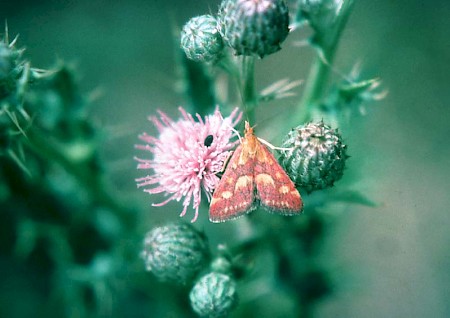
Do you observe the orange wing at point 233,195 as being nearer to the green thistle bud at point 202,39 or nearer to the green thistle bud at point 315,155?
the green thistle bud at point 315,155

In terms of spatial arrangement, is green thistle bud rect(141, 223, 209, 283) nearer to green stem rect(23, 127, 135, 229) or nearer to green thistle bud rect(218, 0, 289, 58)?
green stem rect(23, 127, 135, 229)

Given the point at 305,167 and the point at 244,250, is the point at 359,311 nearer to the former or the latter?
the point at 244,250

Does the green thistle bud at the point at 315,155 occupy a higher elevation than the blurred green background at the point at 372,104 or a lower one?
lower

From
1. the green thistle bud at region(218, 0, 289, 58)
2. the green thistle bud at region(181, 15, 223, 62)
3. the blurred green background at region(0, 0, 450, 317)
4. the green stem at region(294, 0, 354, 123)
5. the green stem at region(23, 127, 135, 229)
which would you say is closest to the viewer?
the green thistle bud at region(218, 0, 289, 58)

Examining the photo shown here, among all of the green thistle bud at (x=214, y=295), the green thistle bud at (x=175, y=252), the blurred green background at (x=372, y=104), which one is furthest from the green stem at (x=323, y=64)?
the blurred green background at (x=372, y=104)

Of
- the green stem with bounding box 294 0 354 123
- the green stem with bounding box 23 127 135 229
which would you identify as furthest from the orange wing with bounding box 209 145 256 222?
the green stem with bounding box 23 127 135 229

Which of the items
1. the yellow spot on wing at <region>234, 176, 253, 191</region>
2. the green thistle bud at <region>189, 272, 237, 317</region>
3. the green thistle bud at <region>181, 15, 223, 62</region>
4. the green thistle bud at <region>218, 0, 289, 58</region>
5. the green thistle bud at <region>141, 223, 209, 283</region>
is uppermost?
the green thistle bud at <region>181, 15, 223, 62</region>
